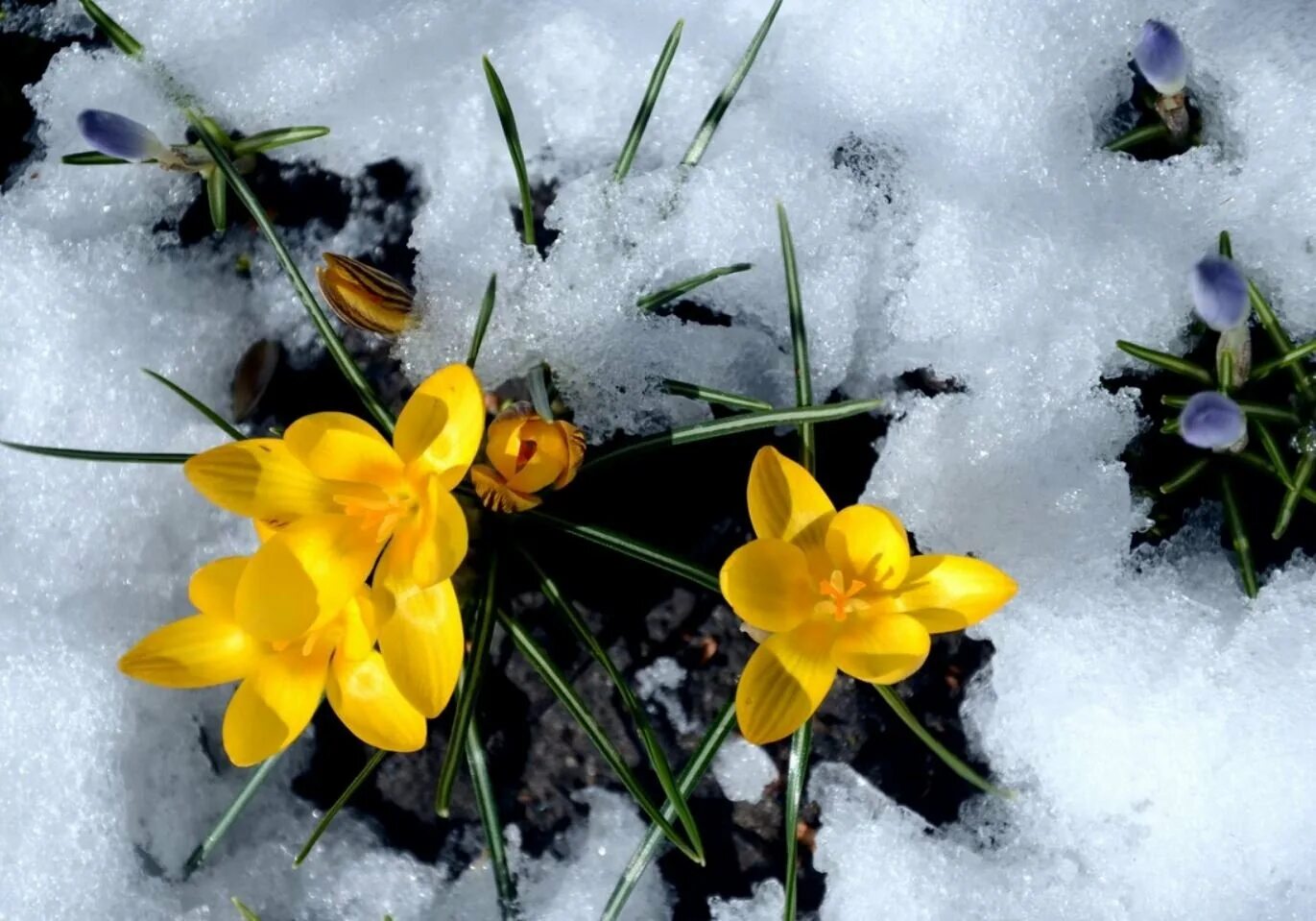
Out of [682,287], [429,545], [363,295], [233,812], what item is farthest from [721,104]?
[233,812]

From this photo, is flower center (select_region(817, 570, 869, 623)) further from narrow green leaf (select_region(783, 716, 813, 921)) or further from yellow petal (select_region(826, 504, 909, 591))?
narrow green leaf (select_region(783, 716, 813, 921))

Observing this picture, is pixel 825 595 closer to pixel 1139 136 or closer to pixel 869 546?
pixel 869 546

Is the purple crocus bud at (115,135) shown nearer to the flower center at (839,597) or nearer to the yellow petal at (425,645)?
the yellow petal at (425,645)

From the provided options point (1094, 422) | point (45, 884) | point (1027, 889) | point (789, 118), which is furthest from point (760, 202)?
point (45, 884)

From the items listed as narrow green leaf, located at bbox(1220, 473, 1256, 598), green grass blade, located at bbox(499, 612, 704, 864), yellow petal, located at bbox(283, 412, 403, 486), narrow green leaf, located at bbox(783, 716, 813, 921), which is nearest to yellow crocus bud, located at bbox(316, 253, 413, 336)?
yellow petal, located at bbox(283, 412, 403, 486)

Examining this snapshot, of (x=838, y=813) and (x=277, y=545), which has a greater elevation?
(x=277, y=545)

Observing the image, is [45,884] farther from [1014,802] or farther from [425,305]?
[1014,802]

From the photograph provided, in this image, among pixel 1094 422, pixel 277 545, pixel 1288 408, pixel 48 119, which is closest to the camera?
pixel 277 545
